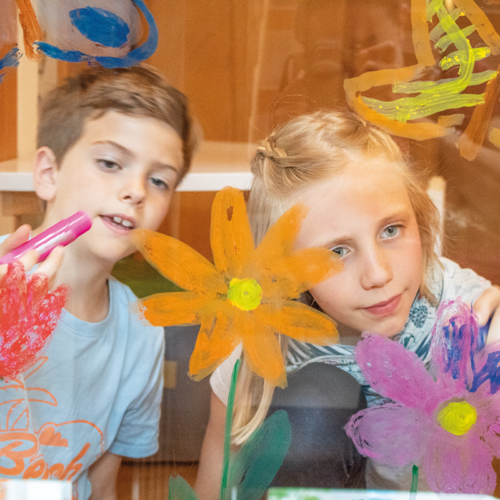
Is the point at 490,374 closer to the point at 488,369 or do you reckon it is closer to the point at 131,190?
the point at 488,369

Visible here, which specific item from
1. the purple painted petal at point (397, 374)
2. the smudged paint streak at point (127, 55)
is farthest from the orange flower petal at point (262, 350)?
the smudged paint streak at point (127, 55)

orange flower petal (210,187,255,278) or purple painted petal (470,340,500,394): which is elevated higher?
orange flower petal (210,187,255,278)

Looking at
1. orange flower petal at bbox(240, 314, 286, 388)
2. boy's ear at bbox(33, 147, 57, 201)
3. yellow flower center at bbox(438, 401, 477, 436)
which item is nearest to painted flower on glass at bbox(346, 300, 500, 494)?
yellow flower center at bbox(438, 401, 477, 436)

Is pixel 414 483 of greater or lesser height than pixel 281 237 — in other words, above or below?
below

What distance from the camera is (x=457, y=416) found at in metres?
0.62

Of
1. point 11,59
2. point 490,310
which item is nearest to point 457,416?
point 490,310

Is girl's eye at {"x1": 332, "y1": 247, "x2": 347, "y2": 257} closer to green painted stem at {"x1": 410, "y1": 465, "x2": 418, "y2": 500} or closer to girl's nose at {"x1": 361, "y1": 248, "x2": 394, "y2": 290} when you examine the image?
girl's nose at {"x1": 361, "y1": 248, "x2": 394, "y2": 290}

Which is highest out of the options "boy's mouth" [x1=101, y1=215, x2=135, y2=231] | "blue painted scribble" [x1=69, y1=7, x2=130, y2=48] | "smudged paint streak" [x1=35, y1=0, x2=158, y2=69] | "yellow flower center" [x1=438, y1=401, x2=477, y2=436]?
"blue painted scribble" [x1=69, y1=7, x2=130, y2=48]

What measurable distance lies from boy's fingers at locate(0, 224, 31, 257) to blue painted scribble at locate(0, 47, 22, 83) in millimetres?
194

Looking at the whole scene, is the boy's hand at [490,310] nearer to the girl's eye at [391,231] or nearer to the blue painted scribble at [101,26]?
the girl's eye at [391,231]

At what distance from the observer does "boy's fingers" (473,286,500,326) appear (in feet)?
2.07

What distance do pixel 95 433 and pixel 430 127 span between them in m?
0.56

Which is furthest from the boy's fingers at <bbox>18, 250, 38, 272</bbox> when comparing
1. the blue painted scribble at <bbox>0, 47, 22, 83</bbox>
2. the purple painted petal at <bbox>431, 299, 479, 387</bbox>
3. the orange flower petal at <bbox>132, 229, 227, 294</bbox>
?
the purple painted petal at <bbox>431, 299, 479, 387</bbox>

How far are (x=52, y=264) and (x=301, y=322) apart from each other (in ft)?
1.01
